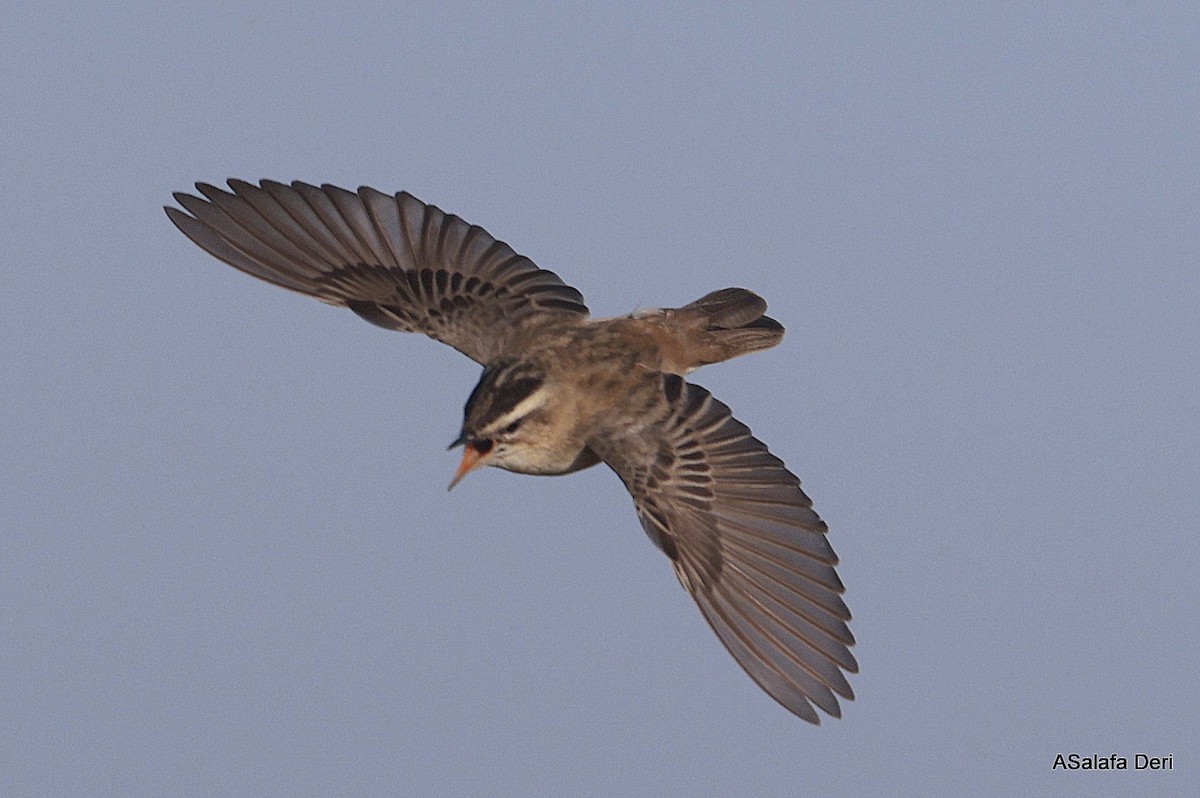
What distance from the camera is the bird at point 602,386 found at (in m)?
11.8

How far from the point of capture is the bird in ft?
38.6

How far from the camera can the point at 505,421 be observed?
12016 millimetres

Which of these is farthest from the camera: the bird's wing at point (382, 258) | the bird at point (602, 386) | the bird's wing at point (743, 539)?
the bird's wing at point (382, 258)

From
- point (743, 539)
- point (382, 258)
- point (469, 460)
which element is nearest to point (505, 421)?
point (469, 460)

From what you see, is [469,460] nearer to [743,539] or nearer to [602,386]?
[602,386]

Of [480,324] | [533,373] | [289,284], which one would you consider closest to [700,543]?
[533,373]

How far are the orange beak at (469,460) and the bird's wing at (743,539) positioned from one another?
0.95 metres

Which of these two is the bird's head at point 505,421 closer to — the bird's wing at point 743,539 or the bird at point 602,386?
the bird at point 602,386

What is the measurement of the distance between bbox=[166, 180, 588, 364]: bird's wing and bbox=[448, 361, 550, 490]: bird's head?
4.24 feet

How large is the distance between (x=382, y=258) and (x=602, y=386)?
105 inches

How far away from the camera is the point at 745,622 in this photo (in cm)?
1183

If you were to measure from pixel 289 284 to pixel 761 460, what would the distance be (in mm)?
4618

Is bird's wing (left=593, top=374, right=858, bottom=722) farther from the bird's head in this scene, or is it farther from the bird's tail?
the bird's tail

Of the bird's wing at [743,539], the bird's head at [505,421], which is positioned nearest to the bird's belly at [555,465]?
the bird's head at [505,421]
